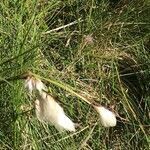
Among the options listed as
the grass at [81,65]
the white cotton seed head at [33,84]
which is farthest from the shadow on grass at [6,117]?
the white cotton seed head at [33,84]

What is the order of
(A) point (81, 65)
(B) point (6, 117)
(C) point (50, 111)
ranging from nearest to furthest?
(C) point (50, 111), (B) point (6, 117), (A) point (81, 65)

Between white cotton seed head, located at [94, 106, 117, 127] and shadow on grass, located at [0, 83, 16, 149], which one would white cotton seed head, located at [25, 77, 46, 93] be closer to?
white cotton seed head, located at [94, 106, 117, 127]

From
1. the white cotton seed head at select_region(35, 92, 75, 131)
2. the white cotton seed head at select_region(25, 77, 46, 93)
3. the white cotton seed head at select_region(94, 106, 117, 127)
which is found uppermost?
the white cotton seed head at select_region(25, 77, 46, 93)

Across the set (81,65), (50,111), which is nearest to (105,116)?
(50,111)

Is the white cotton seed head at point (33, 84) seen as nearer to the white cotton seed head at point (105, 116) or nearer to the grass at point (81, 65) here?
the white cotton seed head at point (105, 116)

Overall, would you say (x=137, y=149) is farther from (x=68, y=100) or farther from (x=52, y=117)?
(x=52, y=117)

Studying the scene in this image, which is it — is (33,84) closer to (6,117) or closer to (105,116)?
Answer: (105,116)

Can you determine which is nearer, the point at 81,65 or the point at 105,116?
the point at 105,116

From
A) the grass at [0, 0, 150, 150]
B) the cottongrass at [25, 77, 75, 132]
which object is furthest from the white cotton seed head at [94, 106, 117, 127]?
the grass at [0, 0, 150, 150]
